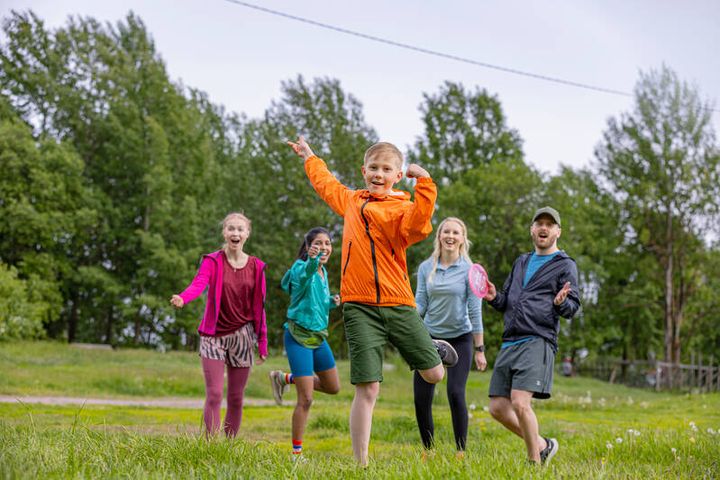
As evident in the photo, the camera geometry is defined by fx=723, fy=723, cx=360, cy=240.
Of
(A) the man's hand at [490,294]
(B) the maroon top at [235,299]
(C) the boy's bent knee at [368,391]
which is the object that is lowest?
(C) the boy's bent knee at [368,391]

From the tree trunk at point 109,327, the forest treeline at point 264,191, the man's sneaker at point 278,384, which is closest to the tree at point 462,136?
the forest treeline at point 264,191

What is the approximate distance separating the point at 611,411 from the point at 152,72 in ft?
96.9

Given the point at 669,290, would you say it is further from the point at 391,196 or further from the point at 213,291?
the point at 391,196

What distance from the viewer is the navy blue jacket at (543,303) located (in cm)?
500

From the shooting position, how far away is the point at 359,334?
4.41 metres

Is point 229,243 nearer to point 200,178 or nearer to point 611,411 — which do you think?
point 611,411

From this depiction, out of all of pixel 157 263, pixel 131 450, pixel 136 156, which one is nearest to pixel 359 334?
pixel 131 450

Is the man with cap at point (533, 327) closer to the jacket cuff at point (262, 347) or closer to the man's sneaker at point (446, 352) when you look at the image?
the man's sneaker at point (446, 352)

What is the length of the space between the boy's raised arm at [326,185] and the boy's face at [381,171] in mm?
214

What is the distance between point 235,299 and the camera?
5914 mm

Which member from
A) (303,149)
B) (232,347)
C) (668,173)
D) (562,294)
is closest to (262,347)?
(232,347)

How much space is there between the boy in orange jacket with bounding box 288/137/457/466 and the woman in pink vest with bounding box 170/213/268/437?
1.60 meters

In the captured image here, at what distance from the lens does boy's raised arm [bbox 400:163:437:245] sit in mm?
4203

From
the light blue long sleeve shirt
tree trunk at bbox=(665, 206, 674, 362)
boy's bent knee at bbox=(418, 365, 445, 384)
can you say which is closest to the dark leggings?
the light blue long sleeve shirt
